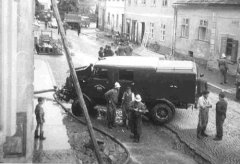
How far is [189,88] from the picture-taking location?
41.8ft

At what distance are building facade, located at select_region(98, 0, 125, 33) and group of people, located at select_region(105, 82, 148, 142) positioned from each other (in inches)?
1342

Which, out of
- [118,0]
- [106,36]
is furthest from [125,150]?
[118,0]

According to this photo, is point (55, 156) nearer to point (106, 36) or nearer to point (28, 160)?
point (28, 160)

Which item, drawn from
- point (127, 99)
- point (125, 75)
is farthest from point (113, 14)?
point (127, 99)

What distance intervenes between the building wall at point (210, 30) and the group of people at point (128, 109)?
40.0 feet

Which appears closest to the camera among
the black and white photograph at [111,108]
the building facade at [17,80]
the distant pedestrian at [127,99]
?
the building facade at [17,80]

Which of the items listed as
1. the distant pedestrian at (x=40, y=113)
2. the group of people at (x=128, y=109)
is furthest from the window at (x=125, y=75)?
the distant pedestrian at (x=40, y=113)

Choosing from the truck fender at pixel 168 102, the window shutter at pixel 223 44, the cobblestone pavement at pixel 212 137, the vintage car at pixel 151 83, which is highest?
the window shutter at pixel 223 44

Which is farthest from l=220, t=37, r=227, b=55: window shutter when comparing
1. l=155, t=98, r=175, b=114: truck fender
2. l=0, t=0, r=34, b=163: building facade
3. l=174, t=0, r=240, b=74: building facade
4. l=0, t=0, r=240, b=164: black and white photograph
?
l=0, t=0, r=34, b=163: building facade

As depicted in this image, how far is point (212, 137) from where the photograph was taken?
11.6 meters

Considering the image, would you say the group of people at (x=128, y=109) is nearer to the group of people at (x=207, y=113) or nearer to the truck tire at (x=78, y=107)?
the truck tire at (x=78, y=107)

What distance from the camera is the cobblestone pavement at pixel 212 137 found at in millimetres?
10109

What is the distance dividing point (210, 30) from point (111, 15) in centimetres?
2707

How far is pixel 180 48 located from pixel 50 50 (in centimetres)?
970
